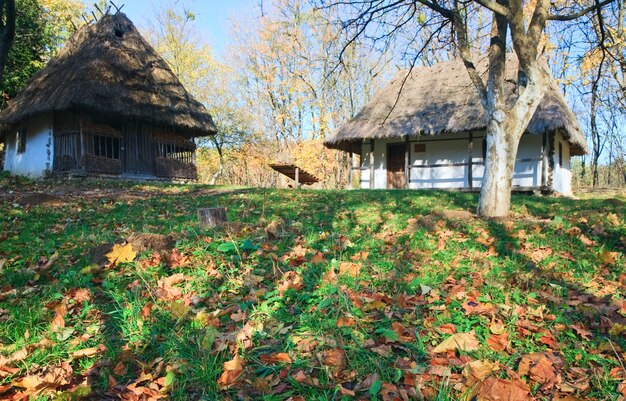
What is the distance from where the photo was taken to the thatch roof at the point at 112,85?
40.9 feet

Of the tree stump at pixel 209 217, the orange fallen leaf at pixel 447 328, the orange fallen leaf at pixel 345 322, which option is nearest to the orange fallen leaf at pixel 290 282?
the orange fallen leaf at pixel 345 322

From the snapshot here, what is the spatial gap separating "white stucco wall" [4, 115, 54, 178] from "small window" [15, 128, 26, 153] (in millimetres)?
201

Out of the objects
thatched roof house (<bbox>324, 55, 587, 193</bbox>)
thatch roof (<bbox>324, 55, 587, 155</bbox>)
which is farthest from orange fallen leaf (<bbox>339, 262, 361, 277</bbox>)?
thatched roof house (<bbox>324, 55, 587, 193</bbox>)

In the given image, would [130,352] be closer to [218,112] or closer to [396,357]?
[396,357]

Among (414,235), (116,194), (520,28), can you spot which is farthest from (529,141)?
(116,194)

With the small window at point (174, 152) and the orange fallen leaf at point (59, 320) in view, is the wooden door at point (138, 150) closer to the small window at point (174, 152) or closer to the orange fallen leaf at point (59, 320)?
the small window at point (174, 152)

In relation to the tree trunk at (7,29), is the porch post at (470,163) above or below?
below

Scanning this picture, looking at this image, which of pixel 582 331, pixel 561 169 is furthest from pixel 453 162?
pixel 582 331

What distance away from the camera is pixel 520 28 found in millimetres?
5082

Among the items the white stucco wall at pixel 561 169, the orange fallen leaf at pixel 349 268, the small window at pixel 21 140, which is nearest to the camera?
the orange fallen leaf at pixel 349 268

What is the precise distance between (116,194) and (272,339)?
24.4 feet

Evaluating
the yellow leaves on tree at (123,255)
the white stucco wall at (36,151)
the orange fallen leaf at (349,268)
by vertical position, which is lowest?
the orange fallen leaf at (349,268)

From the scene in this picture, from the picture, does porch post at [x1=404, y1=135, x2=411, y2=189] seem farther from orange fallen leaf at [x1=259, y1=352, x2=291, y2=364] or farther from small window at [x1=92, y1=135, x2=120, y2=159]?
orange fallen leaf at [x1=259, y1=352, x2=291, y2=364]

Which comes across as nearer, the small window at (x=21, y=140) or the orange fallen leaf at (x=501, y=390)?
the orange fallen leaf at (x=501, y=390)
